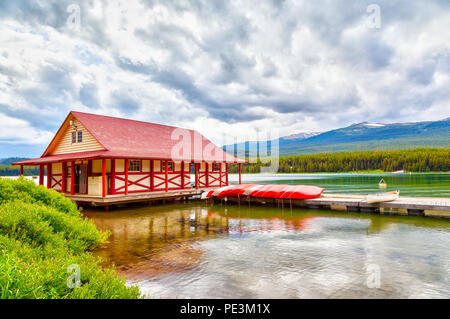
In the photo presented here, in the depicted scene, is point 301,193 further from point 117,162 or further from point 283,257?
point 117,162

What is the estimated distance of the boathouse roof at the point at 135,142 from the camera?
56.3 ft

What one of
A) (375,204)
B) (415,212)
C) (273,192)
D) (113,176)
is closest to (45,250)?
(113,176)

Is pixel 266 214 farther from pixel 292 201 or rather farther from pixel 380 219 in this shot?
pixel 380 219

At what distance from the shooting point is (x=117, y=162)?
56.6 ft

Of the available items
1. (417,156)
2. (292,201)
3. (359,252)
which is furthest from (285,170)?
(359,252)

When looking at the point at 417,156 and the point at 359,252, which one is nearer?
the point at 359,252

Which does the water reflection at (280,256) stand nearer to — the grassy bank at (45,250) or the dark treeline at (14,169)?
Answer: the grassy bank at (45,250)

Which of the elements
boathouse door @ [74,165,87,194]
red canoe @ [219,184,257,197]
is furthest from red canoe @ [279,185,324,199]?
boathouse door @ [74,165,87,194]

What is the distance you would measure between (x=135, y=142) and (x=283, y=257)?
15371 mm

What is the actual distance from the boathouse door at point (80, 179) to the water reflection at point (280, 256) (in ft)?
19.4

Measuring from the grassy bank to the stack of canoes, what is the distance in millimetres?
11135

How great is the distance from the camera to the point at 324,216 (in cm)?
1442

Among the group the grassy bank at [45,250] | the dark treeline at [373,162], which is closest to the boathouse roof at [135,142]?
the grassy bank at [45,250]
